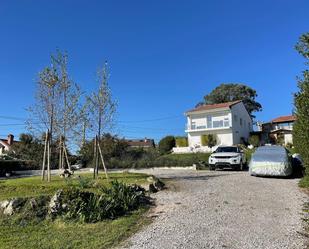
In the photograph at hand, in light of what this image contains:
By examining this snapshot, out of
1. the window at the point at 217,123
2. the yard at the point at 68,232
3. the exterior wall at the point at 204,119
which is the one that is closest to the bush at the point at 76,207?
the yard at the point at 68,232

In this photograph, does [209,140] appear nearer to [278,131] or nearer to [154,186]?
[278,131]

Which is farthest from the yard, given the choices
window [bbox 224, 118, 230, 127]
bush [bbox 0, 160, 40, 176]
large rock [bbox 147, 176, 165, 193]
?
window [bbox 224, 118, 230, 127]

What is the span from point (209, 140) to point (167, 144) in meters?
6.06

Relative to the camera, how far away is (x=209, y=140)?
43.2 meters

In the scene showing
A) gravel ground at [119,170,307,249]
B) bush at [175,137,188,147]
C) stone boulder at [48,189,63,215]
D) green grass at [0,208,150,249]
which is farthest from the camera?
bush at [175,137,188,147]

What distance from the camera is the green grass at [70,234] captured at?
19.4ft

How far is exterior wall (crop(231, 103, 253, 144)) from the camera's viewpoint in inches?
1775

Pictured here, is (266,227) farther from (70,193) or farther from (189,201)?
(70,193)

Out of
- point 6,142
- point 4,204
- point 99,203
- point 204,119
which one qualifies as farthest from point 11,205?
point 6,142

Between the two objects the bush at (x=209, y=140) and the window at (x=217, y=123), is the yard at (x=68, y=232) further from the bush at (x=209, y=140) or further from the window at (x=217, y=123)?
the window at (x=217, y=123)

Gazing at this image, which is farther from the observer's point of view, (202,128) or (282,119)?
(282,119)

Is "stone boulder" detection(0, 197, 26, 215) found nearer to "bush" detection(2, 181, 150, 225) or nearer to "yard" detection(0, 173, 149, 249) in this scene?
"bush" detection(2, 181, 150, 225)

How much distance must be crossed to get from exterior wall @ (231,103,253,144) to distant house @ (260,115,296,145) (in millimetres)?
2893

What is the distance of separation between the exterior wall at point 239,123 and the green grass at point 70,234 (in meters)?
39.0
